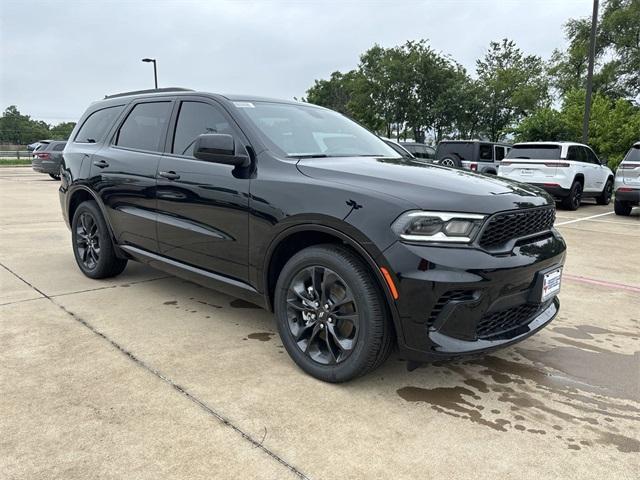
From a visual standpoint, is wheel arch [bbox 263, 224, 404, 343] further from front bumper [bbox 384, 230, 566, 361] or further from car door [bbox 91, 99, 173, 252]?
car door [bbox 91, 99, 173, 252]

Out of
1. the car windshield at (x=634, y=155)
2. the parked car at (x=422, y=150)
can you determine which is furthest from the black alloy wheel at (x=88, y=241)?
the parked car at (x=422, y=150)

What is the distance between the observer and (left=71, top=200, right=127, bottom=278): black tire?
185 inches

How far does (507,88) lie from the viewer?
2959cm

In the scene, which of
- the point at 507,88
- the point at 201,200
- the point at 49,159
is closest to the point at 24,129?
the point at 49,159

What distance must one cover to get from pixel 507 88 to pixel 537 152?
64.3 feet

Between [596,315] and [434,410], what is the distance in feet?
7.66

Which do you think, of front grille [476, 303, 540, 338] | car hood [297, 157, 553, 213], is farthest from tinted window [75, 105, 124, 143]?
front grille [476, 303, 540, 338]

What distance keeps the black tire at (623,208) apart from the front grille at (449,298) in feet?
33.8

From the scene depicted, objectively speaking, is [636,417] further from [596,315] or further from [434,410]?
[596,315]

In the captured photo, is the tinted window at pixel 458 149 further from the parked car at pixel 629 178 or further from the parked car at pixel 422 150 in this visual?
the parked car at pixel 629 178

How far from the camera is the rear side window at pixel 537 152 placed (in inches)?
471

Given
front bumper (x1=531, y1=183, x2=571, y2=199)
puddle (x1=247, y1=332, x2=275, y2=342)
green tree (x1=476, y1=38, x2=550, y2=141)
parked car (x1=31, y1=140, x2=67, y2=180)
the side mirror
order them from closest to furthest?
1. the side mirror
2. puddle (x1=247, y1=332, x2=275, y2=342)
3. front bumper (x1=531, y1=183, x2=571, y2=199)
4. parked car (x1=31, y1=140, x2=67, y2=180)
5. green tree (x1=476, y1=38, x2=550, y2=141)

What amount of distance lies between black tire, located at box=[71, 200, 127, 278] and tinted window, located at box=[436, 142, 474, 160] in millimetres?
12035

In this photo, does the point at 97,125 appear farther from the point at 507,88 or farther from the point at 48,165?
the point at 507,88
